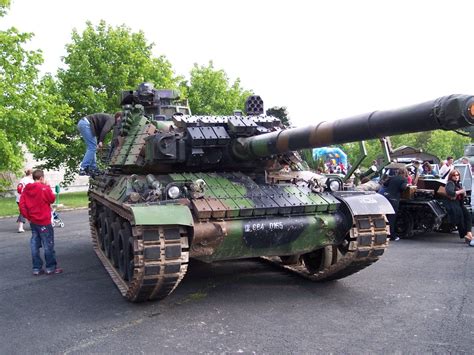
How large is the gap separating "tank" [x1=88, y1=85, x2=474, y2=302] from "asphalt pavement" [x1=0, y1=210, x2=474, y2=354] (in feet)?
1.31

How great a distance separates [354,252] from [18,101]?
15082 mm

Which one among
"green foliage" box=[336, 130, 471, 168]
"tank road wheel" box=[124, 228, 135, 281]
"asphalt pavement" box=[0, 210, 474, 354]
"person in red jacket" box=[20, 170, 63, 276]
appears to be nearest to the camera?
"asphalt pavement" box=[0, 210, 474, 354]

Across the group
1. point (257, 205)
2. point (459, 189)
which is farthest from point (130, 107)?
point (459, 189)

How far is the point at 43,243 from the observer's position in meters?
8.61

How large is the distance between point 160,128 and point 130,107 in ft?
3.59

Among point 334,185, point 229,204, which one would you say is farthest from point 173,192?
point 334,185

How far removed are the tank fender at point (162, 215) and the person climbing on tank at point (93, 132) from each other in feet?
15.2

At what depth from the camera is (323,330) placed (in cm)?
559

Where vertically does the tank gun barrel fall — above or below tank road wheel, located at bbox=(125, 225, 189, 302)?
above

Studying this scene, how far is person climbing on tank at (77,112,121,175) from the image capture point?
1031 centimetres

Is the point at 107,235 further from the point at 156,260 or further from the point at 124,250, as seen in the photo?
the point at 156,260

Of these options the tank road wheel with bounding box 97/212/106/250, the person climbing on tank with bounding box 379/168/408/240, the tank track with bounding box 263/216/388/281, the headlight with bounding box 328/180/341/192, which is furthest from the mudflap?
the tank road wheel with bounding box 97/212/106/250

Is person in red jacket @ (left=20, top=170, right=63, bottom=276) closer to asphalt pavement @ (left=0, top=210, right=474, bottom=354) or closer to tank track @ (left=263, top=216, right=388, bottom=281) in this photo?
asphalt pavement @ (left=0, top=210, right=474, bottom=354)

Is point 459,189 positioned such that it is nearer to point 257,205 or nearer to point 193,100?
point 257,205
